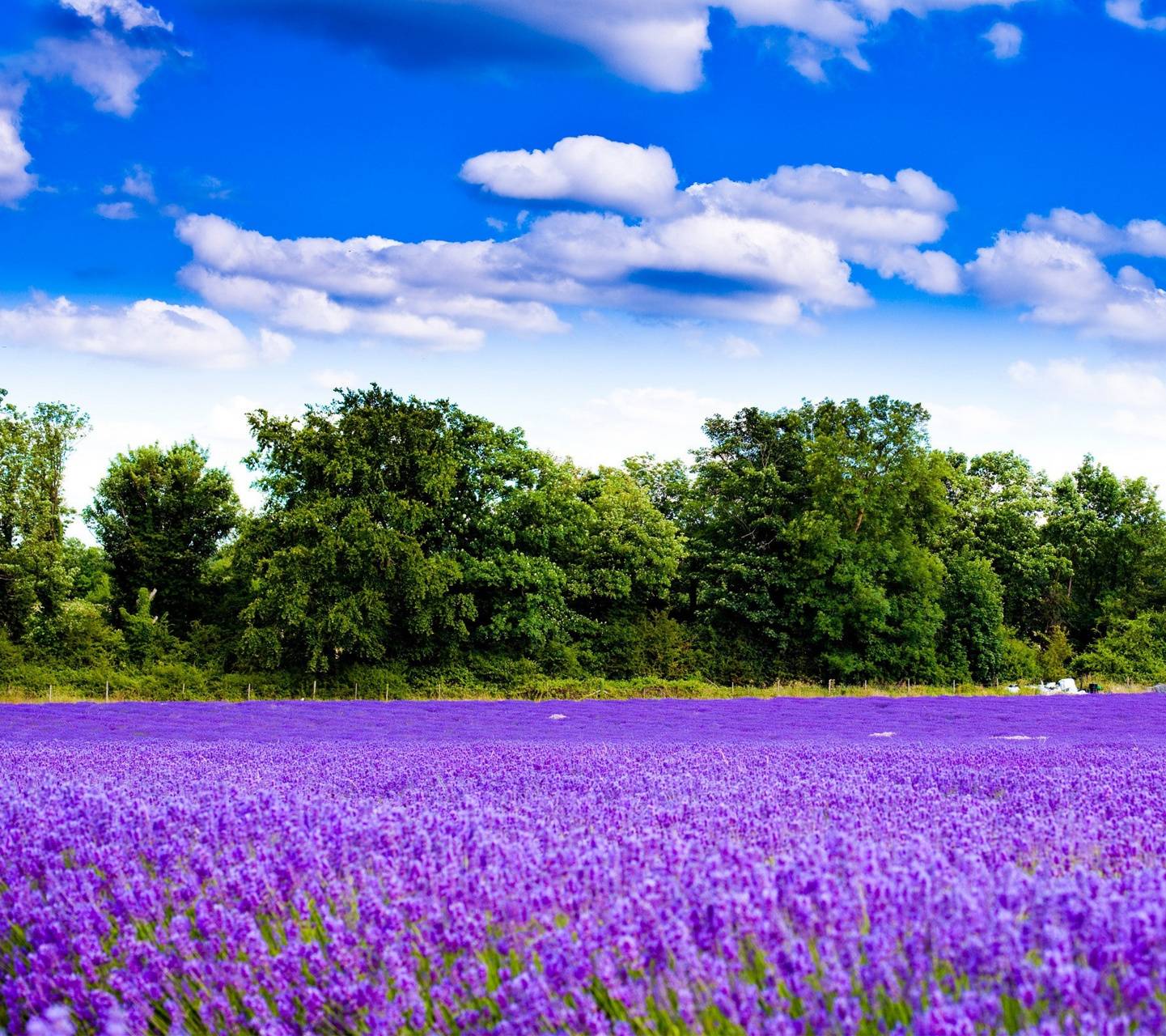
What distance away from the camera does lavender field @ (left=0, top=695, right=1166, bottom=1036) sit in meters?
1.90

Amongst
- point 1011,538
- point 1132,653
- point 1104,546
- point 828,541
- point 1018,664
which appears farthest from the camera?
point 1104,546

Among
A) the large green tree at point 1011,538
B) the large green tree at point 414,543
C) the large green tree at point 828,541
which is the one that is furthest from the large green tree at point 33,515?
the large green tree at point 1011,538

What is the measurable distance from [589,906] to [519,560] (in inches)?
1100

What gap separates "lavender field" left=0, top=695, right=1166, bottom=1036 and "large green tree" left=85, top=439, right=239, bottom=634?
34.5m

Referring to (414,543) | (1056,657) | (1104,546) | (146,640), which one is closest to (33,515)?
(146,640)

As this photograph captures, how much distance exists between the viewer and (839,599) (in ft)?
116

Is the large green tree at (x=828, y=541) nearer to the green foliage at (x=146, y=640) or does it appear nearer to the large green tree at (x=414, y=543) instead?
the large green tree at (x=414, y=543)

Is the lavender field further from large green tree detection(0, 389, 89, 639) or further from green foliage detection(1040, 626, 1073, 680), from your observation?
green foliage detection(1040, 626, 1073, 680)

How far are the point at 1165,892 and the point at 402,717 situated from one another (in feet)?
59.5

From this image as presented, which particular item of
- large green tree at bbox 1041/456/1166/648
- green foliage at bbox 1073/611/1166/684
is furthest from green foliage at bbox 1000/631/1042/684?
large green tree at bbox 1041/456/1166/648

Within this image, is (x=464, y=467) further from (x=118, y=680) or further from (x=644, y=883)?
(x=644, y=883)

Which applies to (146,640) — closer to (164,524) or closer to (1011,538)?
(164,524)

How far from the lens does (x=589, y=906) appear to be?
2430 millimetres

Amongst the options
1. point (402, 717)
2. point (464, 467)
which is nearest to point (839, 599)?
point (464, 467)
